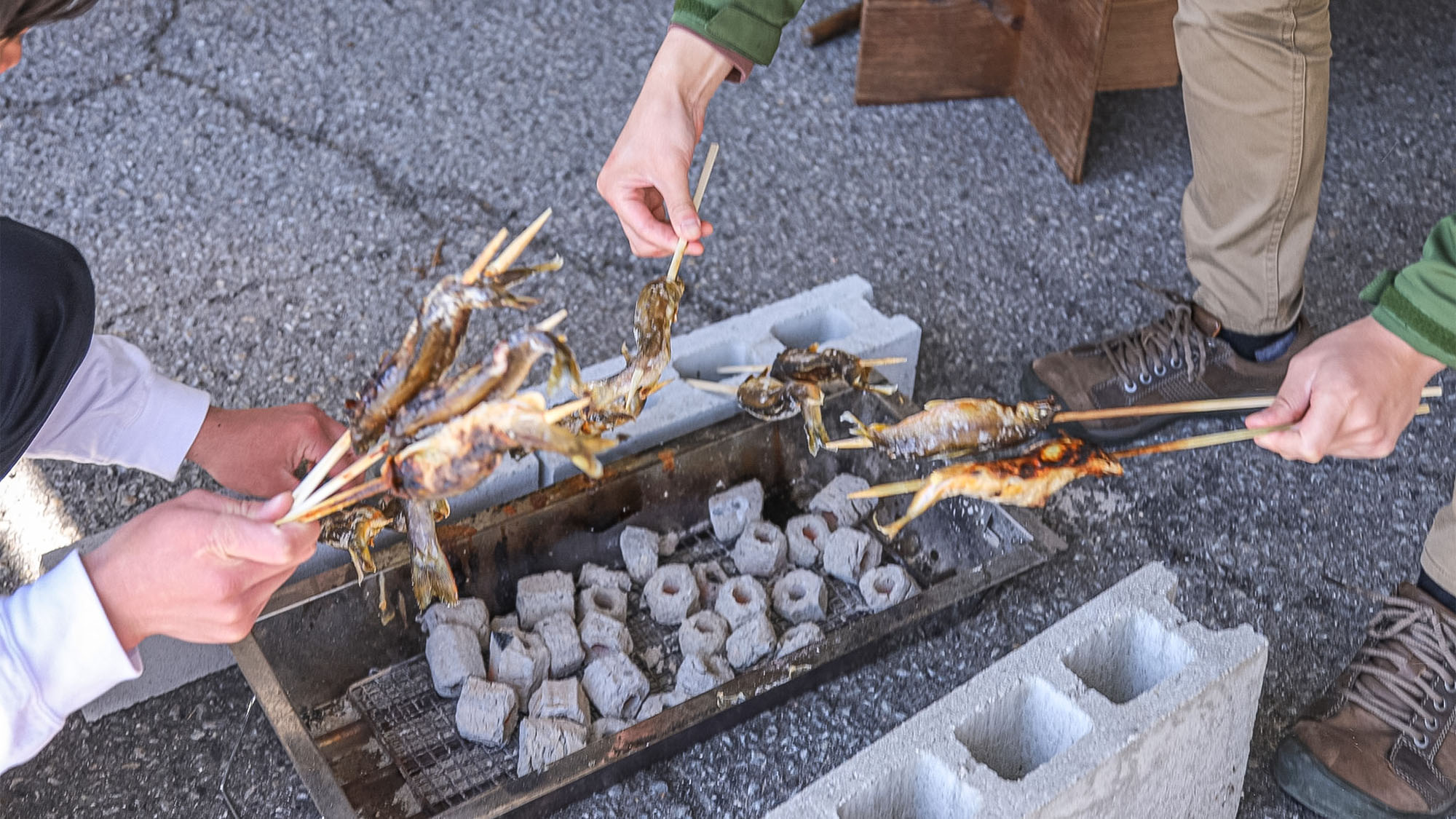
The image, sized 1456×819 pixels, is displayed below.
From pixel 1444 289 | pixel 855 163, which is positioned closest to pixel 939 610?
pixel 1444 289

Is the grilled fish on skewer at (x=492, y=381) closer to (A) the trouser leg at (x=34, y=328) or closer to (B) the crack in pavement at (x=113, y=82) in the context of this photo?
(A) the trouser leg at (x=34, y=328)

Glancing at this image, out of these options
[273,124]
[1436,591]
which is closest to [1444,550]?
[1436,591]

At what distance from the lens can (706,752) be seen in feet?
7.06

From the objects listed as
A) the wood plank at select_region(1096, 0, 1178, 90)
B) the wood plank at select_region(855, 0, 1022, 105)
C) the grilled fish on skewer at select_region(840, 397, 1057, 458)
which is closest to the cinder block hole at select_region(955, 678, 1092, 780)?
the grilled fish on skewer at select_region(840, 397, 1057, 458)

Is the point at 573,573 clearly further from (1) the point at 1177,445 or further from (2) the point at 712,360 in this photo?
(1) the point at 1177,445

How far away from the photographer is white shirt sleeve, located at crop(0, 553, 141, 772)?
1554mm

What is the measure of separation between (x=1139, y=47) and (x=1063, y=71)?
29 cm

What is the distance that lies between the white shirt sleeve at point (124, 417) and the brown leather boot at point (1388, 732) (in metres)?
1.99

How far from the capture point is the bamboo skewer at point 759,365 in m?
2.22

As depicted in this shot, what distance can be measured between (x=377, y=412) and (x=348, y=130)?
268cm

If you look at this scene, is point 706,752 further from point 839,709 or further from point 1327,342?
point 1327,342

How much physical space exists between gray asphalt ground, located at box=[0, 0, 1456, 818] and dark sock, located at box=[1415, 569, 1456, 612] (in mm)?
251

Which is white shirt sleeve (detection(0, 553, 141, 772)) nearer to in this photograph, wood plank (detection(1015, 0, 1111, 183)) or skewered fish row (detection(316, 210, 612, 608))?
skewered fish row (detection(316, 210, 612, 608))

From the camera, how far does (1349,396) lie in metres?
1.77
